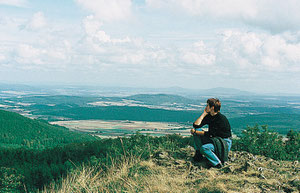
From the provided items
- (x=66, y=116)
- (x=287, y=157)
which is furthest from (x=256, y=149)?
(x=66, y=116)

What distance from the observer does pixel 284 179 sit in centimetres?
928

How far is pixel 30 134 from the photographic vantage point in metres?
121

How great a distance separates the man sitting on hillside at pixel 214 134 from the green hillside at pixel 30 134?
311 feet

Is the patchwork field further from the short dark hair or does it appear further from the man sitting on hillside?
the short dark hair

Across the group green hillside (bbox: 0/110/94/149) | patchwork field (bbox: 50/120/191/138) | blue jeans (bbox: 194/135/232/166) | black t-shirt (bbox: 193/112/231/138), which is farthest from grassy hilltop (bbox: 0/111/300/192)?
patchwork field (bbox: 50/120/191/138)

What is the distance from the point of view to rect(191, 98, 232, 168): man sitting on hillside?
10.3 m

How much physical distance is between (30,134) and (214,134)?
123 metres

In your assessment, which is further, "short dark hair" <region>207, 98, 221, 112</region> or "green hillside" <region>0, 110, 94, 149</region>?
"green hillside" <region>0, 110, 94, 149</region>

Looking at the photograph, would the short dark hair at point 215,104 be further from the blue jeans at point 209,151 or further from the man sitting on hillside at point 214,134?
the blue jeans at point 209,151

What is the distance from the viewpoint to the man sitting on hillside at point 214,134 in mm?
10289

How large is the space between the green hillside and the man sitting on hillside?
311 ft

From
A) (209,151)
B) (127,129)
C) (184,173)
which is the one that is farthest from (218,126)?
(127,129)

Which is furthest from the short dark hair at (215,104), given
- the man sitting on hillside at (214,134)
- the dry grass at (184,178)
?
the dry grass at (184,178)

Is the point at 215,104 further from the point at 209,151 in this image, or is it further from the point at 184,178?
the point at 184,178
